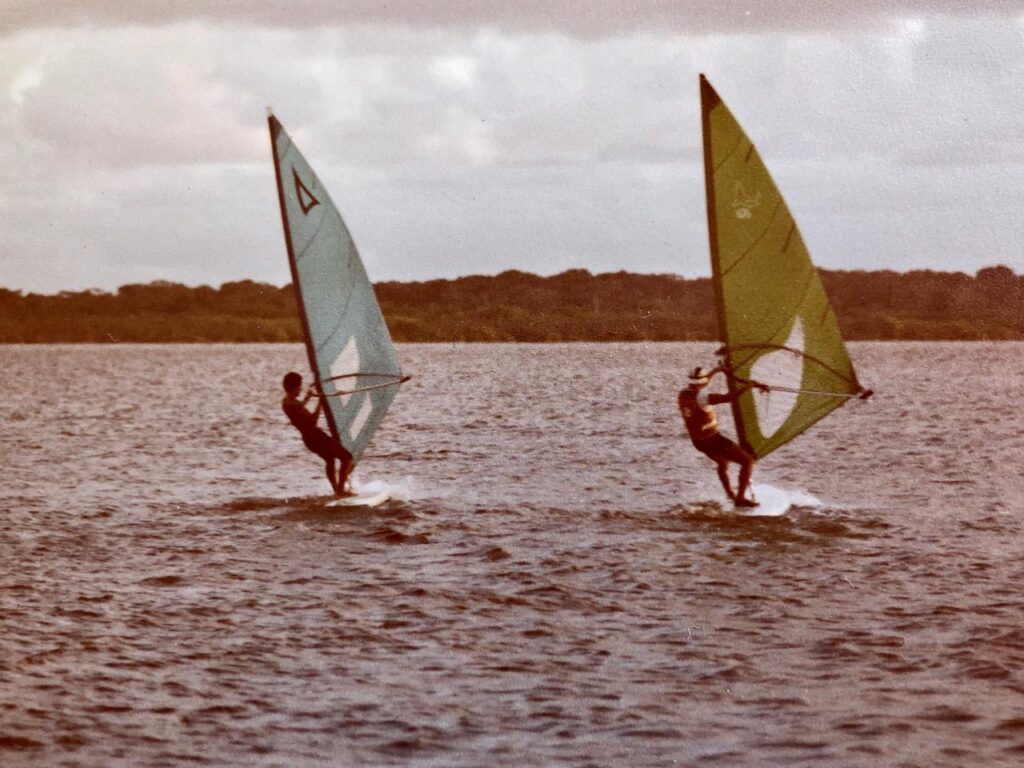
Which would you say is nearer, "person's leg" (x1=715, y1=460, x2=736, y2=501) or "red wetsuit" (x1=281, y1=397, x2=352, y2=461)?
"person's leg" (x1=715, y1=460, x2=736, y2=501)

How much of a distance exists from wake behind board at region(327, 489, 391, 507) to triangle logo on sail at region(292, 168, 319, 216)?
528 centimetres

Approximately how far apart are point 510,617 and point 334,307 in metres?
8.72

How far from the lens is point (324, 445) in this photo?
22.1m

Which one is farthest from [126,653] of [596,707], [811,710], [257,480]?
[257,480]

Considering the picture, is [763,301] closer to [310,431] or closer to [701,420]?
[701,420]

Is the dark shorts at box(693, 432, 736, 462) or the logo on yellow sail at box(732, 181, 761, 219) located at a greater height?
the logo on yellow sail at box(732, 181, 761, 219)

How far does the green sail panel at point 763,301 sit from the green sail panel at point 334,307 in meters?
5.74

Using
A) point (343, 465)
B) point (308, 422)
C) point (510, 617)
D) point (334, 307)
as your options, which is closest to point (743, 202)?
point (334, 307)

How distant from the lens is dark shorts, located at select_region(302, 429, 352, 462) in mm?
21812

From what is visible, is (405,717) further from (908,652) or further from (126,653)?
(908,652)

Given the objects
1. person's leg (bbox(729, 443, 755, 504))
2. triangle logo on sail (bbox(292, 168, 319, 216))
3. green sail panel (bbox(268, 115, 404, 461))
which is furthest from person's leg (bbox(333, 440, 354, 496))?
person's leg (bbox(729, 443, 755, 504))

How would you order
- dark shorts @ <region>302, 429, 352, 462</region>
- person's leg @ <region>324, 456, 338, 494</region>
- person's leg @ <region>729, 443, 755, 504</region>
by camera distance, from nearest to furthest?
person's leg @ <region>729, 443, 755, 504</region>, dark shorts @ <region>302, 429, 352, 462</region>, person's leg @ <region>324, 456, 338, 494</region>

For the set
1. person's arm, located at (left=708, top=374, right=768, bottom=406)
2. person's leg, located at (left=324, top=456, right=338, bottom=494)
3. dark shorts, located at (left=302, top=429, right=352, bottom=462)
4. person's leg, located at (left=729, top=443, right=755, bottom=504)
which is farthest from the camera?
person's leg, located at (left=324, top=456, right=338, bottom=494)

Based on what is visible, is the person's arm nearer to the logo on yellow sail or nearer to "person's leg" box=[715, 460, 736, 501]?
"person's leg" box=[715, 460, 736, 501]
